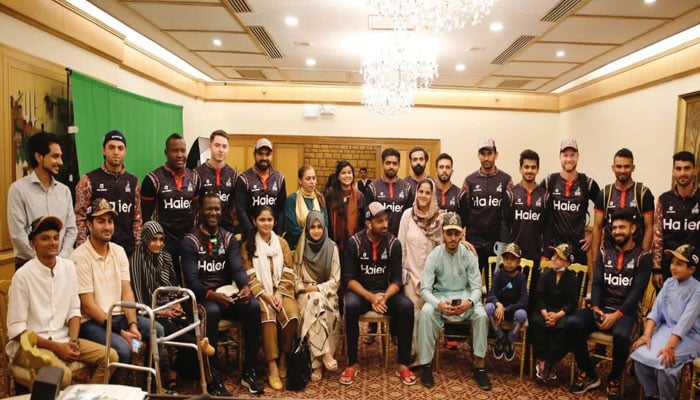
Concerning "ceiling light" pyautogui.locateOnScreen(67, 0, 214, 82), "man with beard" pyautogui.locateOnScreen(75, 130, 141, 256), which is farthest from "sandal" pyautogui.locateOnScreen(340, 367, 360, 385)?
"ceiling light" pyautogui.locateOnScreen(67, 0, 214, 82)

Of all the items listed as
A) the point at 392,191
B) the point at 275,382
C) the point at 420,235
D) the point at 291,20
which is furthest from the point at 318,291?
the point at 291,20

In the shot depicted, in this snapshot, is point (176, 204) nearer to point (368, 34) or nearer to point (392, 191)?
point (392, 191)

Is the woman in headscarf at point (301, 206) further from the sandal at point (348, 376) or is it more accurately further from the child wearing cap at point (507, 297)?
the child wearing cap at point (507, 297)

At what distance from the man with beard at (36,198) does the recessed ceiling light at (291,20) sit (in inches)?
97.6

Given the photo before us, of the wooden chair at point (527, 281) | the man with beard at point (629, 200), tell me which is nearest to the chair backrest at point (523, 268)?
the wooden chair at point (527, 281)

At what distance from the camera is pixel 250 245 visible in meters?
3.65

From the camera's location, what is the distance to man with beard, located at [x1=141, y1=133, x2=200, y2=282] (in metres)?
3.77

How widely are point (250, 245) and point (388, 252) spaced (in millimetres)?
1113

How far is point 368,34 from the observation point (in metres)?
5.16

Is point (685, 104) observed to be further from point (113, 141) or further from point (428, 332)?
point (113, 141)

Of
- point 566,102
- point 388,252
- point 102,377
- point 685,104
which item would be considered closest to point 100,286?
point 102,377

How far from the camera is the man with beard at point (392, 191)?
169 inches

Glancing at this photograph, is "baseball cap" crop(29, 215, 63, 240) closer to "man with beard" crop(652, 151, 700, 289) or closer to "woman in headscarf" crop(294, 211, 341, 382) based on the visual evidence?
"woman in headscarf" crop(294, 211, 341, 382)

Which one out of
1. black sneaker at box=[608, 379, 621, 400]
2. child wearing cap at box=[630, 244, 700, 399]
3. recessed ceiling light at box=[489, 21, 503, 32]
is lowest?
black sneaker at box=[608, 379, 621, 400]
